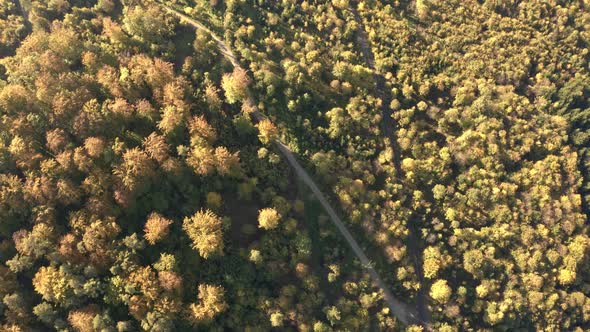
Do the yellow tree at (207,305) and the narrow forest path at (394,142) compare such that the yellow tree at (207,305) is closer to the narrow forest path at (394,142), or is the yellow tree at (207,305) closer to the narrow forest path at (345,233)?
the narrow forest path at (345,233)

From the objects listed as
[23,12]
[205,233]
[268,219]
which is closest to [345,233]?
[268,219]

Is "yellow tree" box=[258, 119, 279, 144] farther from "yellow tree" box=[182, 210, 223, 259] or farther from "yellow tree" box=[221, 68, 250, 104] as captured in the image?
"yellow tree" box=[182, 210, 223, 259]

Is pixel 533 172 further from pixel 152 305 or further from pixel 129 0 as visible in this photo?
pixel 129 0

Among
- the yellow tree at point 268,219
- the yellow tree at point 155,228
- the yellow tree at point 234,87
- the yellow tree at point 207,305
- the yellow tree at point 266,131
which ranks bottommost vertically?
the yellow tree at point 207,305

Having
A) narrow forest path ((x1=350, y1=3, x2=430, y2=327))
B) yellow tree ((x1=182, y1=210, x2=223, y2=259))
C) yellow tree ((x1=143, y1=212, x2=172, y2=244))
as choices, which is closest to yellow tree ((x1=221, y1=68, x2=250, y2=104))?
yellow tree ((x1=182, y1=210, x2=223, y2=259))

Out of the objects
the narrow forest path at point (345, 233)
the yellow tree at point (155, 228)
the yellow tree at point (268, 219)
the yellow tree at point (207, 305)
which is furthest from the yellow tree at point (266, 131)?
the yellow tree at point (207, 305)

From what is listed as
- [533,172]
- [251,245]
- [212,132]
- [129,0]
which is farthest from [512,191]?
[129,0]
